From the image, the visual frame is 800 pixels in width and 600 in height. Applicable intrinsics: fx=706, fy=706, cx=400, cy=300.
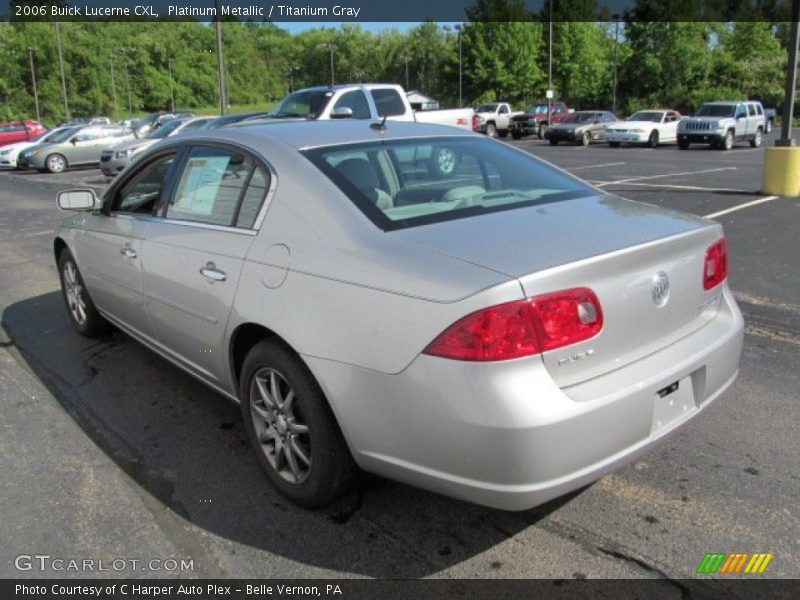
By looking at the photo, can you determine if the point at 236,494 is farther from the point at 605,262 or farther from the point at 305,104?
the point at 305,104

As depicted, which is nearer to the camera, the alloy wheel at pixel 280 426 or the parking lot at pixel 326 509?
the parking lot at pixel 326 509

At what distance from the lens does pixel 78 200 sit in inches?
188

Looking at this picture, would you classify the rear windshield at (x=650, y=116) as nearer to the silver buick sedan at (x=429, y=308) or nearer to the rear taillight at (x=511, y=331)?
the silver buick sedan at (x=429, y=308)

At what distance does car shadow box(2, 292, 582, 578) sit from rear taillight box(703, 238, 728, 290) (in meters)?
1.04

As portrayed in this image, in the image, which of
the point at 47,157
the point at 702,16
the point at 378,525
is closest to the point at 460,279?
the point at 378,525

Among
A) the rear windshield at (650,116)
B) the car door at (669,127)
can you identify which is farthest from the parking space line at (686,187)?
the rear windshield at (650,116)

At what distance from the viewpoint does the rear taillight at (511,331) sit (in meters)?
2.19

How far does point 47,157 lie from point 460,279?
80.2ft

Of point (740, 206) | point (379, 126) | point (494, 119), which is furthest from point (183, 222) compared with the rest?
point (494, 119)

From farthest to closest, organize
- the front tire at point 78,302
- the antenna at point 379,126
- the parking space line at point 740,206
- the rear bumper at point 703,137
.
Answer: the rear bumper at point 703,137 < the parking space line at point 740,206 < the front tire at point 78,302 < the antenna at point 379,126

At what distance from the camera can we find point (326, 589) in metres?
2.46

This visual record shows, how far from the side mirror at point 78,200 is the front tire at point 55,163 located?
2099cm

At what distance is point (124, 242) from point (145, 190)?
1.13 feet

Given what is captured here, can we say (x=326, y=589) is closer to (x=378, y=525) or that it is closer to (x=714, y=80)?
(x=378, y=525)
